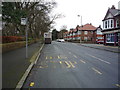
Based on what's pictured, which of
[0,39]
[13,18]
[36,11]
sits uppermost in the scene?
[36,11]

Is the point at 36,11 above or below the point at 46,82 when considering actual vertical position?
above

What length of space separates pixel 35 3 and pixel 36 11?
2.35 m

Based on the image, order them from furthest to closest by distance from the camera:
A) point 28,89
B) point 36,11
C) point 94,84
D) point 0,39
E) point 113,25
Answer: point 36,11
point 113,25
point 0,39
point 94,84
point 28,89

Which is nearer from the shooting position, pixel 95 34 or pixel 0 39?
pixel 0 39

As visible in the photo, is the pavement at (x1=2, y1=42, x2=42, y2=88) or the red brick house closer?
the pavement at (x1=2, y1=42, x2=42, y2=88)

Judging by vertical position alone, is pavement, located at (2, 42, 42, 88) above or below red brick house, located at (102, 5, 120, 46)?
below

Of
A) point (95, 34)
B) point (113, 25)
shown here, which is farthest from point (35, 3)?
point (95, 34)

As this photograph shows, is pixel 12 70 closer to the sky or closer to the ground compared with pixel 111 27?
closer to the ground

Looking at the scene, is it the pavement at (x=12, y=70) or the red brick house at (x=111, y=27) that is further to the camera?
the red brick house at (x=111, y=27)

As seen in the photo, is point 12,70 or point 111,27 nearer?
point 12,70

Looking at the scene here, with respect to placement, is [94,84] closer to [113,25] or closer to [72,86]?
[72,86]

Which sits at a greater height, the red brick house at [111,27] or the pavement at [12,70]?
the red brick house at [111,27]

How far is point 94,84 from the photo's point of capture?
5902mm

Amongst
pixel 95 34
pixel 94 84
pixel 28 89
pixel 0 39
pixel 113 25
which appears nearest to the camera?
pixel 28 89
